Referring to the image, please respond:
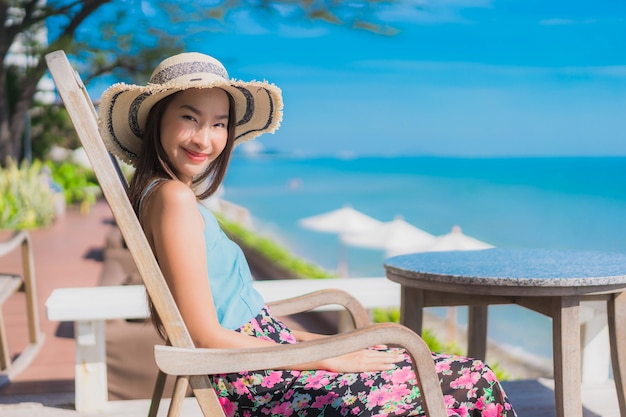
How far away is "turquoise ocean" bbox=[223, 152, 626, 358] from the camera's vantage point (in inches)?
1051

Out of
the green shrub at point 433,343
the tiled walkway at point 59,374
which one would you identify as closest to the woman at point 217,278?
the tiled walkway at point 59,374

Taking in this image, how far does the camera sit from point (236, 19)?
1645 centimetres

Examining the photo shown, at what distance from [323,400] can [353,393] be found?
63 mm

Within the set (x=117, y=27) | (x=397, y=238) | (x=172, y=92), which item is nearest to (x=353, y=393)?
(x=172, y=92)

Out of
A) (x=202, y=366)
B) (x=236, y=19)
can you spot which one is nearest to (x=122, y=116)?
(x=202, y=366)

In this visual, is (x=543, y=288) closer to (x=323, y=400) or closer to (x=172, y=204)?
(x=323, y=400)

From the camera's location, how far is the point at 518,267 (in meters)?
2.09

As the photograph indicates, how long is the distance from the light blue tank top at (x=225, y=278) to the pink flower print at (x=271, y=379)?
0.13m

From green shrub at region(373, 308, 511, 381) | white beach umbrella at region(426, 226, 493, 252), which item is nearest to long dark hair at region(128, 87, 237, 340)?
green shrub at region(373, 308, 511, 381)

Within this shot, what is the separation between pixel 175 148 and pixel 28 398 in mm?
1632

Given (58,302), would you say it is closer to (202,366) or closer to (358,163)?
(202,366)

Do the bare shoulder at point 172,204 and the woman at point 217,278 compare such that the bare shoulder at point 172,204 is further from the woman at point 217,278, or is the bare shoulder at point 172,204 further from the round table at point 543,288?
the round table at point 543,288

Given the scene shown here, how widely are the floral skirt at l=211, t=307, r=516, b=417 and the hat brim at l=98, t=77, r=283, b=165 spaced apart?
608 millimetres

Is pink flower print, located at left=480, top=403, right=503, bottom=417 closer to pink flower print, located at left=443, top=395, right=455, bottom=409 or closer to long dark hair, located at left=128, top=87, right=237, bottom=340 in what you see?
pink flower print, located at left=443, top=395, right=455, bottom=409
